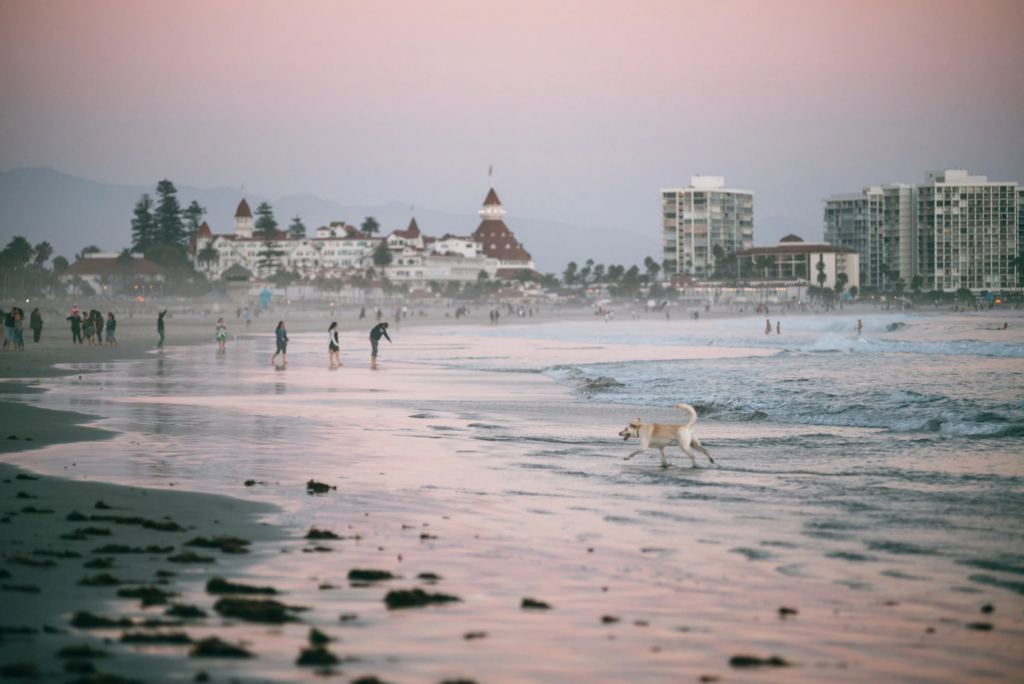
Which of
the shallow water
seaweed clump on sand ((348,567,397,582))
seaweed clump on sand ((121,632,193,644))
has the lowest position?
the shallow water

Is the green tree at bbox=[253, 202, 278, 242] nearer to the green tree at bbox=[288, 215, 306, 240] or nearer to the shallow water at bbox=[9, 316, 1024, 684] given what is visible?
the green tree at bbox=[288, 215, 306, 240]

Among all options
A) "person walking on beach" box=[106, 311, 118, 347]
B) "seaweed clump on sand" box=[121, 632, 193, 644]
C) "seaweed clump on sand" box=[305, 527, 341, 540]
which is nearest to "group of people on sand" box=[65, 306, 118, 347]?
"person walking on beach" box=[106, 311, 118, 347]

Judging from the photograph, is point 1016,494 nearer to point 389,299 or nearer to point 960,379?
point 960,379

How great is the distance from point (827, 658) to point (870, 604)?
107 centimetres

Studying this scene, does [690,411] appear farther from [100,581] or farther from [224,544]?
[100,581]

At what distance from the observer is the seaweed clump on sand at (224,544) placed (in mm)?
6613

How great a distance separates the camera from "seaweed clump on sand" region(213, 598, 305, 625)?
5.06 metres

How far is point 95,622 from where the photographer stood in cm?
486

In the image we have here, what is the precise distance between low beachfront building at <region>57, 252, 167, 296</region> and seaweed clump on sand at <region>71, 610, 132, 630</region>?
140 metres

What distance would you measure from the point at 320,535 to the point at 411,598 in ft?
6.24

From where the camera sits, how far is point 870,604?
5586 millimetres

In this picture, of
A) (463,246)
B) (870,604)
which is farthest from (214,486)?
(463,246)

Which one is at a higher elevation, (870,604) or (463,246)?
(463,246)

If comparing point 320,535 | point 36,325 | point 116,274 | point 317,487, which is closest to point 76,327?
point 36,325
